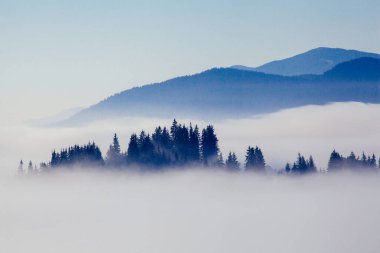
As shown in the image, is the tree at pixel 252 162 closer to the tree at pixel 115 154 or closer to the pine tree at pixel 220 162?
the pine tree at pixel 220 162

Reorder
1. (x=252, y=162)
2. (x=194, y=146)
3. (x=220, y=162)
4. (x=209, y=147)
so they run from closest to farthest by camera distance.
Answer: (x=194, y=146) → (x=209, y=147) → (x=220, y=162) → (x=252, y=162)

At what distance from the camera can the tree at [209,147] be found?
188000 millimetres

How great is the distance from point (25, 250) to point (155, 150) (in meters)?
57.7

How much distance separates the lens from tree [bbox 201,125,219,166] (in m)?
188

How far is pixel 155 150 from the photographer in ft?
614

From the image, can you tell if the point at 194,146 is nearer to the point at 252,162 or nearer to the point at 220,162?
the point at 220,162

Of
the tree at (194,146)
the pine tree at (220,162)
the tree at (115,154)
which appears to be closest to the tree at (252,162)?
the pine tree at (220,162)

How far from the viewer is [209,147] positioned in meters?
189

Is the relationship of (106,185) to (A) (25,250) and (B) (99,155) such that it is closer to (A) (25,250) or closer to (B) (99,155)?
(B) (99,155)

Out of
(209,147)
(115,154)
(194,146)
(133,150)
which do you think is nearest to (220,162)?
(209,147)

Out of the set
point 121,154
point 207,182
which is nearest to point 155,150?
point 121,154

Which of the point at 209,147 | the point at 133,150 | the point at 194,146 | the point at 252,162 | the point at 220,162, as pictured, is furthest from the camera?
the point at 252,162

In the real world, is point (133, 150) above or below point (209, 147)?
above

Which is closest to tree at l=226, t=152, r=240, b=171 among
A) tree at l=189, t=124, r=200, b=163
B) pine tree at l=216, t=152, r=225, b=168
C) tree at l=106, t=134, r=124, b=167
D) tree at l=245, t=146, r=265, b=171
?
pine tree at l=216, t=152, r=225, b=168
